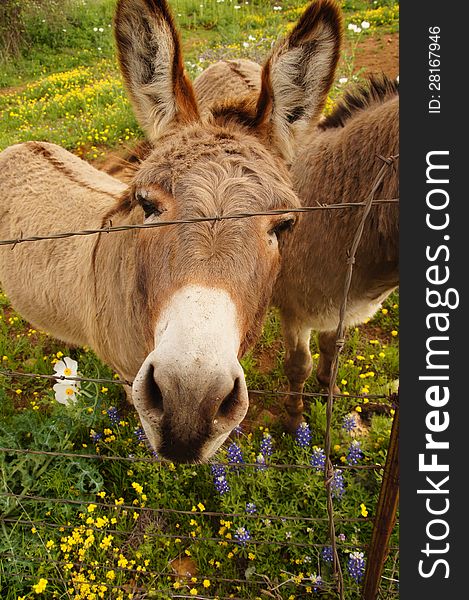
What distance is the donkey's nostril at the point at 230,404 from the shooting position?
136 centimetres

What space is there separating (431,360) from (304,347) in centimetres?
183

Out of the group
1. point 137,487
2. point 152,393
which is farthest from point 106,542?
point 152,393

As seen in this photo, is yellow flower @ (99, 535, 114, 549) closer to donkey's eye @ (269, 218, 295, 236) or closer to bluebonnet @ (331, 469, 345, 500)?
bluebonnet @ (331, 469, 345, 500)

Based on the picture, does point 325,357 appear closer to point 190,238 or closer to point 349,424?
point 349,424

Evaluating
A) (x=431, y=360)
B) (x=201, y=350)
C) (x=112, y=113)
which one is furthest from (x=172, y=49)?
(x=112, y=113)

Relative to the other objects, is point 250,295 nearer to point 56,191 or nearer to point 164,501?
Answer: point 164,501

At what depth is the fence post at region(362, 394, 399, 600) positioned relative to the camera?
148 cm

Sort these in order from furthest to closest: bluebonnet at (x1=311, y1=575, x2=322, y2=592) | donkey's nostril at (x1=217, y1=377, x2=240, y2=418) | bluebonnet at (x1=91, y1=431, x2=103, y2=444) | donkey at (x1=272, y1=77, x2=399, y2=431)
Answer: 1. bluebonnet at (x1=91, y1=431, x2=103, y2=444)
2. donkey at (x1=272, y1=77, x2=399, y2=431)
3. bluebonnet at (x1=311, y1=575, x2=322, y2=592)
4. donkey's nostril at (x1=217, y1=377, x2=240, y2=418)

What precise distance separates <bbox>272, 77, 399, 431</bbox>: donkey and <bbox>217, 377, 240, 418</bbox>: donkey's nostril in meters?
1.41

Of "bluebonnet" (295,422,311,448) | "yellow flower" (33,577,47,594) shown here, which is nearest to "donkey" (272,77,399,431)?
"bluebonnet" (295,422,311,448)

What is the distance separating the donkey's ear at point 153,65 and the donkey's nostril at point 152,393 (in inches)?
52.8

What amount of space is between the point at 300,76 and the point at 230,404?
1638mm

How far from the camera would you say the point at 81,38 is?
13078 millimetres

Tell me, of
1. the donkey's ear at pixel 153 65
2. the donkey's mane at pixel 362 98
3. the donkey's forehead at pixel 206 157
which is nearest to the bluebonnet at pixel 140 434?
the donkey's forehead at pixel 206 157
